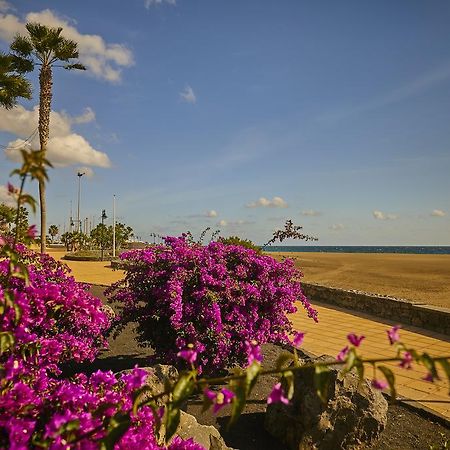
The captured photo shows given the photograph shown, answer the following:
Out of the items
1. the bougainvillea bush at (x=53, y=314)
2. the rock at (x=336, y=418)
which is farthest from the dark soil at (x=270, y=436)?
the bougainvillea bush at (x=53, y=314)

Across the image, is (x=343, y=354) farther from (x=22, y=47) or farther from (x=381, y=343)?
(x=22, y=47)

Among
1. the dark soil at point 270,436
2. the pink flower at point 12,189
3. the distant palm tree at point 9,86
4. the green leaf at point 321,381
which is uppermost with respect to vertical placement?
the distant palm tree at point 9,86

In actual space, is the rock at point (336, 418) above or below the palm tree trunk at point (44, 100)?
below

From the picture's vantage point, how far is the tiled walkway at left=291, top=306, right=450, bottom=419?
629 centimetres

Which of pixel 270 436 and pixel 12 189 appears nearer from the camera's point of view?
pixel 12 189

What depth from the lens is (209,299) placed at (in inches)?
226

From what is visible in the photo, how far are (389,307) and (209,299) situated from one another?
8.10 meters

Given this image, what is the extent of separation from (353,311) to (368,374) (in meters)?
6.16

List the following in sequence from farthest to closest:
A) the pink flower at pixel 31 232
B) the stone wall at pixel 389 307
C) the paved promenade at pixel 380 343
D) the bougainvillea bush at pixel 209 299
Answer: the stone wall at pixel 389 307
the paved promenade at pixel 380 343
the bougainvillea bush at pixel 209 299
the pink flower at pixel 31 232

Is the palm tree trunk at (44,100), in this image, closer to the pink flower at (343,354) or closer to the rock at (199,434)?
the rock at (199,434)

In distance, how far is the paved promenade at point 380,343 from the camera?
20.6ft

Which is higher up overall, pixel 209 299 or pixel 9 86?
pixel 9 86

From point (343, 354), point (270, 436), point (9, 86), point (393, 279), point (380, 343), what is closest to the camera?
point (343, 354)

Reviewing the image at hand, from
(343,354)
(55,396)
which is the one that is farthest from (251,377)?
(55,396)
